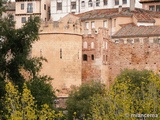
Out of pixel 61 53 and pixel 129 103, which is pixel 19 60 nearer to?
pixel 129 103

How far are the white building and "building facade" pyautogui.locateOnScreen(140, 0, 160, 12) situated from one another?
3.23 feet

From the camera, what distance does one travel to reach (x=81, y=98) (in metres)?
73.8

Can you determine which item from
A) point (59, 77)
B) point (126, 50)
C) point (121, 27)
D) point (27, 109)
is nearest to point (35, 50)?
point (59, 77)

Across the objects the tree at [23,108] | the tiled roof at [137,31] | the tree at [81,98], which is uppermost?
the tiled roof at [137,31]

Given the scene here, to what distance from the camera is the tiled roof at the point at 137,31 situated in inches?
3423

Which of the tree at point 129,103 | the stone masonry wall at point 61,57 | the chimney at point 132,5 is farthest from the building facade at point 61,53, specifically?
the tree at point 129,103

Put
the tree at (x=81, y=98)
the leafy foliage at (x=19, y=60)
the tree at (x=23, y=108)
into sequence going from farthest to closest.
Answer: the tree at (x=81, y=98)
the leafy foliage at (x=19, y=60)
the tree at (x=23, y=108)

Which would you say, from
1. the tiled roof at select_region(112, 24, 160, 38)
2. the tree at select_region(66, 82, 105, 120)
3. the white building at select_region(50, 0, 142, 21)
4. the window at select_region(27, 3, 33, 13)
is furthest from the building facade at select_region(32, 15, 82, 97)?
the window at select_region(27, 3, 33, 13)

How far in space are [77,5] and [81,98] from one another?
1511 inches

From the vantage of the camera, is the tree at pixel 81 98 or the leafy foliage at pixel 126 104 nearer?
the leafy foliage at pixel 126 104

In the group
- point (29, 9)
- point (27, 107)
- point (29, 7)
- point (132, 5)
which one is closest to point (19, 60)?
point (27, 107)

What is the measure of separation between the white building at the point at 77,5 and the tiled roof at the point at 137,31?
56.0 feet

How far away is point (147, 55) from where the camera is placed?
80375mm

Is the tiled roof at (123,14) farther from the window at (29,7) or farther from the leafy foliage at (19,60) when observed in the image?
the leafy foliage at (19,60)
